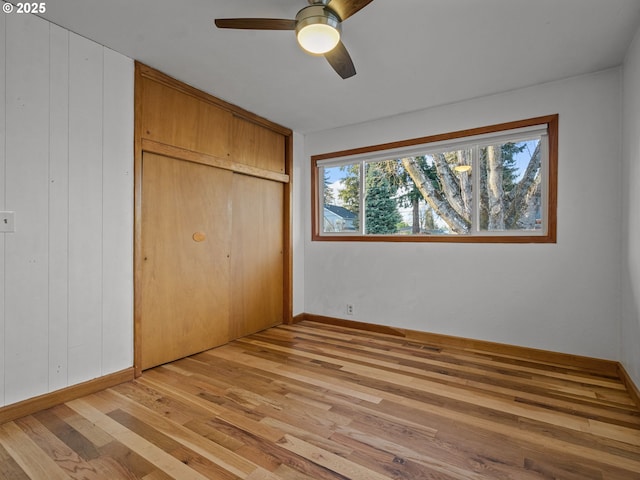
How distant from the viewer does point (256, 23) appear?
1883mm

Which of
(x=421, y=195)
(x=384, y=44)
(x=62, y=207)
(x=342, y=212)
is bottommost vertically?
(x=62, y=207)

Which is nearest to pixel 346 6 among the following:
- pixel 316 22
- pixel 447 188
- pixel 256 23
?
pixel 316 22

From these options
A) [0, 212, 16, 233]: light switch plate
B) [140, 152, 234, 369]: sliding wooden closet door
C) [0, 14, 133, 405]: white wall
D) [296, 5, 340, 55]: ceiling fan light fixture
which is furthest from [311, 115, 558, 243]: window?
[0, 212, 16, 233]: light switch plate

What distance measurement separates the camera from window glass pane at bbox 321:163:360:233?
13.9 feet

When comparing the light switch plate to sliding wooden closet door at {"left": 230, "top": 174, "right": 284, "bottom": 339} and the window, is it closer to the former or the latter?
sliding wooden closet door at {"left": 230, "top": 174, "right": 284, "bottom": 339}

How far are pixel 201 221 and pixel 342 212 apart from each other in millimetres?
1804

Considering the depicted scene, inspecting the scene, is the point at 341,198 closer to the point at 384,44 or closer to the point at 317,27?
the point at 384,44

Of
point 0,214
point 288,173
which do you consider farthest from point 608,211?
point 0,214

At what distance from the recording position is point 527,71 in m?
2.81

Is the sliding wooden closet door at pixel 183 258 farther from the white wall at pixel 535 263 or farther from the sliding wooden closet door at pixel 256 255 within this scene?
the white wall at pixel 535 263

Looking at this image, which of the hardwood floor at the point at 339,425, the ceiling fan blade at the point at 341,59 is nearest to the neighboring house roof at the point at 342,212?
the hardwood floor at the point at 339,425

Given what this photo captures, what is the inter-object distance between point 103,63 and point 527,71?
3323mm

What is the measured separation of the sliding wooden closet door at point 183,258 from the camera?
283 cm

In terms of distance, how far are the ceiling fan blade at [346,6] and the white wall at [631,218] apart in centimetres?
199
